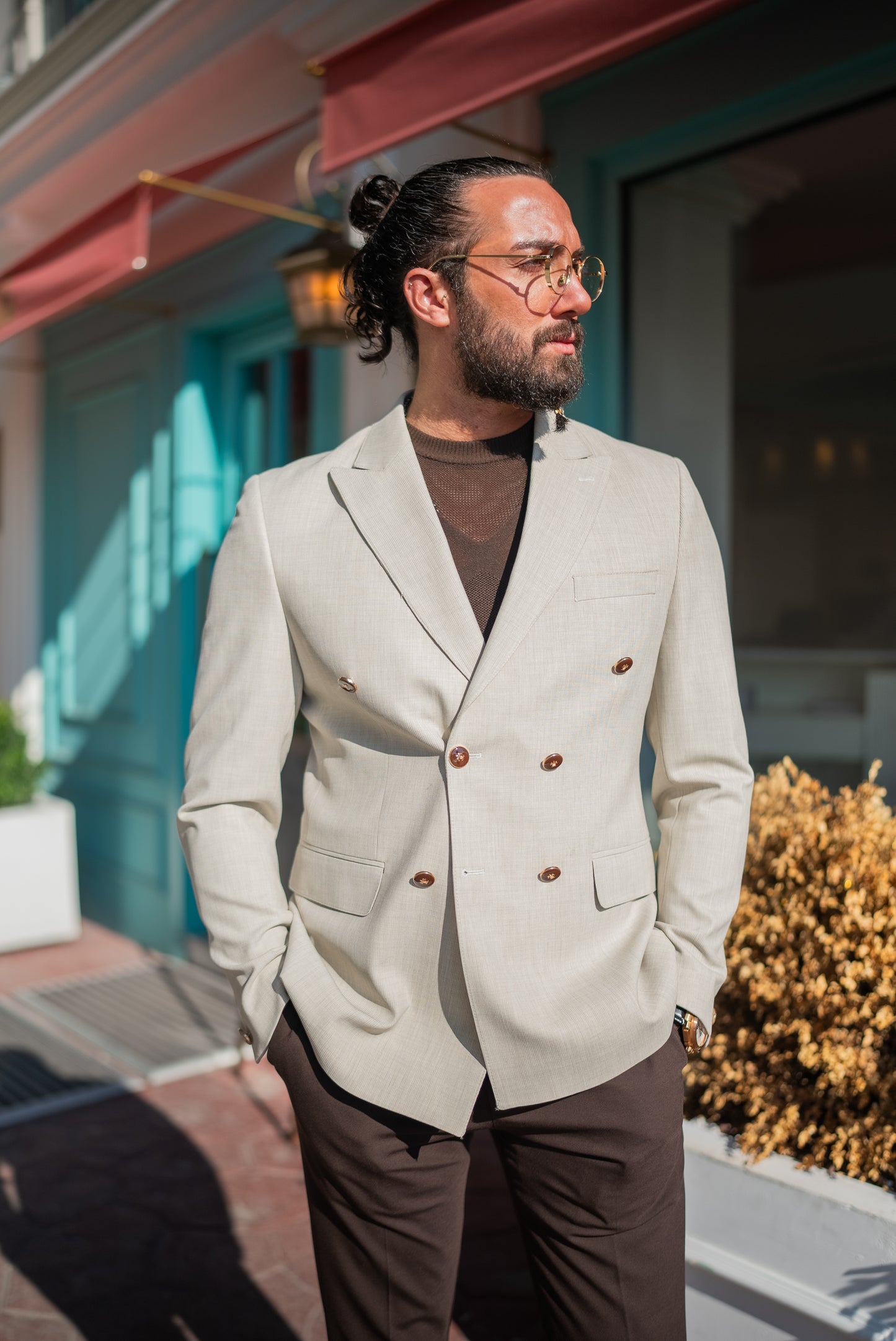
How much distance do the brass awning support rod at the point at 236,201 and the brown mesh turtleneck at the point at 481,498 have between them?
8.90 ft

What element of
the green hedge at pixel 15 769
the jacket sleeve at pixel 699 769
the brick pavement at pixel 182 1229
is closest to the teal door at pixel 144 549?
the green hedge at pixel 15 769

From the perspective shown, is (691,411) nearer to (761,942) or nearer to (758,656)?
(758,656)

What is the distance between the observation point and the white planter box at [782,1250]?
1.96 meters

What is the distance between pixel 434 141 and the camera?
13.6 ft

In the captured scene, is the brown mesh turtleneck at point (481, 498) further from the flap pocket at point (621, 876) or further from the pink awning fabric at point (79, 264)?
the pink awning fabric at point (79, 264)

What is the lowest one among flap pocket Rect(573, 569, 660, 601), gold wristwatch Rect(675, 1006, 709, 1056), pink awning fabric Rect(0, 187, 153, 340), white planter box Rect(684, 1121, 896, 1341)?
white planter box Rect(684, 1121, 896, 1341)

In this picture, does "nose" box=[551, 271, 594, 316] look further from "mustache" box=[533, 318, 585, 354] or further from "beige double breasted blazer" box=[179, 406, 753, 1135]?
"beige double breasted blazer" box=[179, 406, 753, 1135]

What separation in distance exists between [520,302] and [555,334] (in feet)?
0.24

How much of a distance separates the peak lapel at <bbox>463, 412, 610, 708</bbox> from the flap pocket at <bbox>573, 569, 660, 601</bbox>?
33 millimetres

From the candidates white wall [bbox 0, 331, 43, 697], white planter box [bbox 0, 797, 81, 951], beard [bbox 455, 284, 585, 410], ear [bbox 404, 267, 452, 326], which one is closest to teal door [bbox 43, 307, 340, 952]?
white wall [bbox 0, 331, 43, 697]

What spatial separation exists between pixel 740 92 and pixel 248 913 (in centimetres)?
279

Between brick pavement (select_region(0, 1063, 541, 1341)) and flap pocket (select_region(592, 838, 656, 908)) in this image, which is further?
brick pavement (select_region(0, 1063, 541, 1341))

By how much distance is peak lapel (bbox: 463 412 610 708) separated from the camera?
65.9 inches

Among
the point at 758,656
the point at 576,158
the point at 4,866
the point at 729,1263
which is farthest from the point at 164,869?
the point at 729,1263
